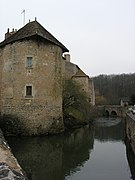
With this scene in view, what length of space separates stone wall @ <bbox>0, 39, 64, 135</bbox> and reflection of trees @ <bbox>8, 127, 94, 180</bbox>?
7.32 ft

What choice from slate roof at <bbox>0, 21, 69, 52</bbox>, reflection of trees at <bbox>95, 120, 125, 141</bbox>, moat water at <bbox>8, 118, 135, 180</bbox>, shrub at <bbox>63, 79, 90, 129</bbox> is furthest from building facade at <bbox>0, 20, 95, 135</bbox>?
shrub at <bbox>63, 79, 90, 129</bbox>

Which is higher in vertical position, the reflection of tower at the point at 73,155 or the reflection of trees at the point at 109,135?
the reflection of tower at the point at 73,155

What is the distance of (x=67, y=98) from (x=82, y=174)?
670 inches

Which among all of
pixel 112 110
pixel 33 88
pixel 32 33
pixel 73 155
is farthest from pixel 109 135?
pixel 112 110

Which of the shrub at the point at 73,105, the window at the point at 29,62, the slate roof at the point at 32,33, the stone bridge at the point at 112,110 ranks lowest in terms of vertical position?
the stone bridge at the point at 112,110

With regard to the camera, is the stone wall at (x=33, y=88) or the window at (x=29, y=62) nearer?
the stone wall at (x=33, y=88)

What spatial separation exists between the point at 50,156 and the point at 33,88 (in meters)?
7.40

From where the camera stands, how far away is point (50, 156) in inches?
471

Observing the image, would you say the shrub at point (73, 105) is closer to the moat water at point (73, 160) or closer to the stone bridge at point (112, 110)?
the moat water at point (73, 160)

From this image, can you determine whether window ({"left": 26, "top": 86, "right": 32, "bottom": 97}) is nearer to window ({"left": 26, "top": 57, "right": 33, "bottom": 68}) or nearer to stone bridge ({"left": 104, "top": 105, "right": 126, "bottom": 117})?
window ({"left": 26, "top": 57, "right": 33, "bottom": 68})

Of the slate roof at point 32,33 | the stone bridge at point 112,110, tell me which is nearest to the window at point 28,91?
the slate roof at point 32,33

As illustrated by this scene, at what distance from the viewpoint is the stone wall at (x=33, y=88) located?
18.3 meters

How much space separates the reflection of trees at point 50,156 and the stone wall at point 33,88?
2.23 meters

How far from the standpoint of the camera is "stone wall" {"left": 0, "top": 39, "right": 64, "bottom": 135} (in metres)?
18.3
